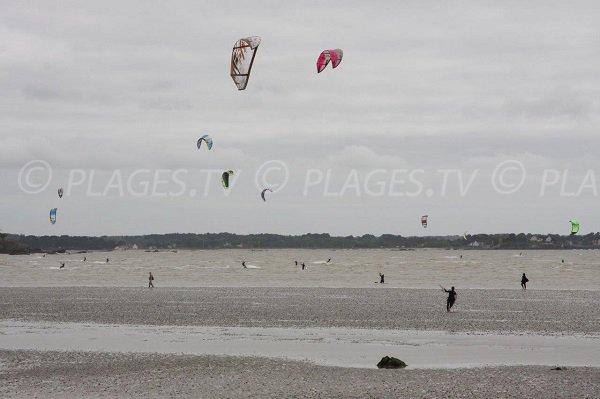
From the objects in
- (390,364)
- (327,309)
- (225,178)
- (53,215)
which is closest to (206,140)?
(225,178)

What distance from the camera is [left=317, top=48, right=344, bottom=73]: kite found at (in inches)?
1347

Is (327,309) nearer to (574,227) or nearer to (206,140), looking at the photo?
(206,140)

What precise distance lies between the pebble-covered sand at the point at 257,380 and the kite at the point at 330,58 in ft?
64.0

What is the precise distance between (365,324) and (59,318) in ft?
37.0

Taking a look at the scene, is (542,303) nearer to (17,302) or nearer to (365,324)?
(365,324)

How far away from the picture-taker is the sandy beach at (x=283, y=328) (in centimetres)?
1398

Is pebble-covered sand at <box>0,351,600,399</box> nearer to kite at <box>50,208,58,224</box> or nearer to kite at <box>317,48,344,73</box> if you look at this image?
kite at <box>317,48,344,73</box>

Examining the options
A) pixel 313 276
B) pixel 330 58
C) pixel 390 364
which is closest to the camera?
pixel 390 364

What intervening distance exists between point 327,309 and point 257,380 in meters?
16.2

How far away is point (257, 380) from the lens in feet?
49.0

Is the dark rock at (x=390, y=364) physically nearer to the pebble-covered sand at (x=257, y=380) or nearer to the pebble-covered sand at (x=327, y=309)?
the pebble-covered sand at (x=257, y=380)

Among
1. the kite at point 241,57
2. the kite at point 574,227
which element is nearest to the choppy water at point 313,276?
the kite at point 574,227

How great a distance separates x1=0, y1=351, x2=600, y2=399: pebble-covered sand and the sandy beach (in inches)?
0.8

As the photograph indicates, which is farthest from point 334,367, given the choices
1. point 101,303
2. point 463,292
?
point 463,292
